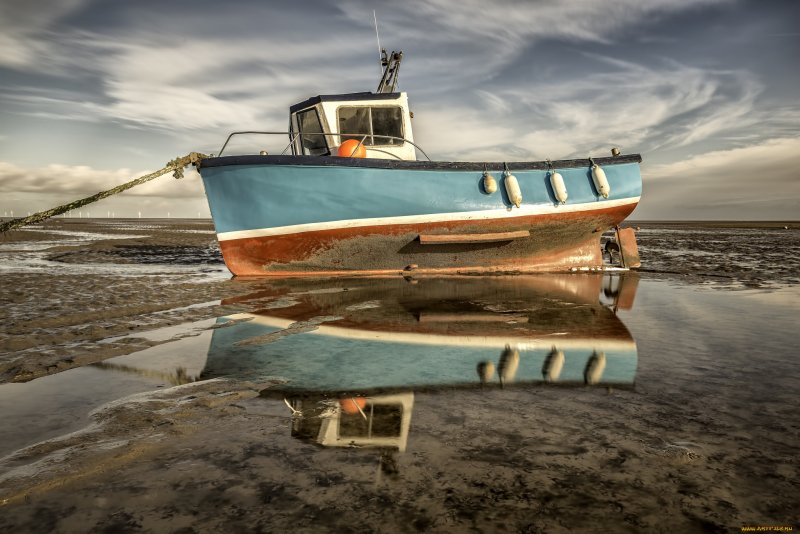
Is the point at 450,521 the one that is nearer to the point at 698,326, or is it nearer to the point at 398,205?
the point at 698,326

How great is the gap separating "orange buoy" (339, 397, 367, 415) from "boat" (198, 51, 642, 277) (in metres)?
6.19

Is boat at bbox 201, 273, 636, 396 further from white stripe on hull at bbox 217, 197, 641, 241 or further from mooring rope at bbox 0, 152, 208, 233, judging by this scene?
mooring rope at bbox 0, 152, 208, 233

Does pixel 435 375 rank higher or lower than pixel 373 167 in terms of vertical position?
lower

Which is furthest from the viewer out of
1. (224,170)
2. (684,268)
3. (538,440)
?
(684,268)

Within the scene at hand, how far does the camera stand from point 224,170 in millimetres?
8430

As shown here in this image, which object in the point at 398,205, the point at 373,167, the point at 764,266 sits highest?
the point at 373,167

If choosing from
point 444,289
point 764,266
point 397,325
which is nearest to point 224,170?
point 444,289

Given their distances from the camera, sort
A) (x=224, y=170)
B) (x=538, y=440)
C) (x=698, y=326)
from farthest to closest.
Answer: (x=224, y=170) < (x=698, y=326) < (x=538, y=440)

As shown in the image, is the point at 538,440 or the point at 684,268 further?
the point at 684,268

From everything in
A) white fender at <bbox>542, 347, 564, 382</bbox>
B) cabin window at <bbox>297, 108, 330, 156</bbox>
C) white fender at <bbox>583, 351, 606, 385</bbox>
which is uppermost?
cabin window at <bbox>297, 108, 330, 156</bbox>

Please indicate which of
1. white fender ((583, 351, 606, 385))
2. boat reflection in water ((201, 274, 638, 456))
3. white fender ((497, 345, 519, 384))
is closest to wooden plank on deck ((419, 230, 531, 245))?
boat reflection in water ((201, 274, 638, 456))

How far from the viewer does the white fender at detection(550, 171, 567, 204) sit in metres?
9.55

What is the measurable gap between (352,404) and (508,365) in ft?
4.39

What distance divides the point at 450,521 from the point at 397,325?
3.33m
